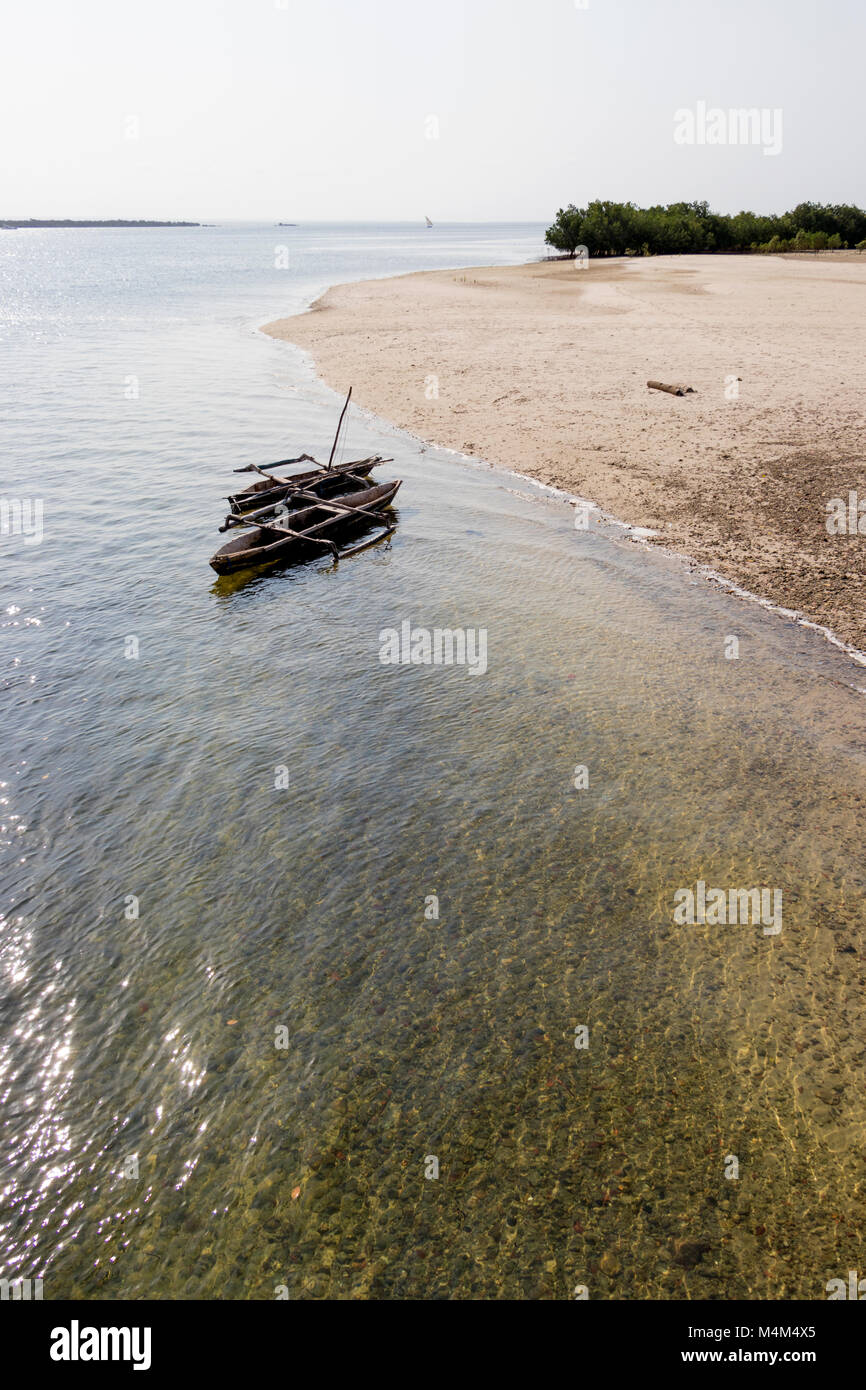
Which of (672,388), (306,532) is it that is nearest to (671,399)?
(672,388)

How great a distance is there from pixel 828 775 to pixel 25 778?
10.7 metres

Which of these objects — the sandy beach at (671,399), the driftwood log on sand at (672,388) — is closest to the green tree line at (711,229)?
the sandy beach at (671,399)

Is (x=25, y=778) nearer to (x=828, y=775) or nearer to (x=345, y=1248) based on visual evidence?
(x=345, y=1248)

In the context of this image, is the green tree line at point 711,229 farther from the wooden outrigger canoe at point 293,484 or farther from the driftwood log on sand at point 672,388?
the wooden outrigger canoe at point 293,484

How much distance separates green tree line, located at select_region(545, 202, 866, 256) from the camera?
9450 centimetres

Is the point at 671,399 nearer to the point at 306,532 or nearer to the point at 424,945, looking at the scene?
the point at 306,532

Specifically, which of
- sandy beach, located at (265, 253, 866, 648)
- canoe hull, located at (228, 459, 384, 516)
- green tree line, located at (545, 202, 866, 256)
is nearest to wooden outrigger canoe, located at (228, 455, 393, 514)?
canoe hull, located at (228, 459, 384, 516)

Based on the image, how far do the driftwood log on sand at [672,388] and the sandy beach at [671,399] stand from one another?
32 centimetres

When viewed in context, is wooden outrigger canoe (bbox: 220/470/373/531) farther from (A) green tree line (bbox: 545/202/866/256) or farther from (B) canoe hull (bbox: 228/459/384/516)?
(A) green tree line (bbox: 545/202/866/256)

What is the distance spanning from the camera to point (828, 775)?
1045 centimetres

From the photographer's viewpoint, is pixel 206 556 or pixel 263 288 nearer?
pixel 206 556

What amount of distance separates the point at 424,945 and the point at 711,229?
110713 mm
